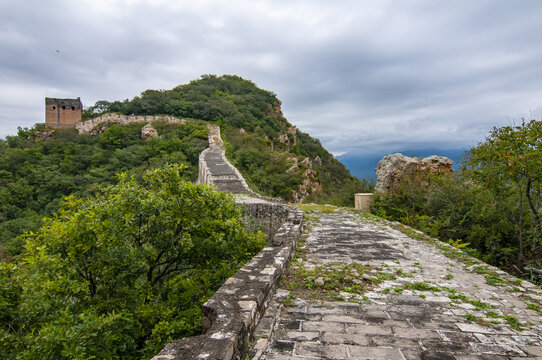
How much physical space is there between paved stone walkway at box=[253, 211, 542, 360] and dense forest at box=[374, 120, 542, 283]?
84.2 inches

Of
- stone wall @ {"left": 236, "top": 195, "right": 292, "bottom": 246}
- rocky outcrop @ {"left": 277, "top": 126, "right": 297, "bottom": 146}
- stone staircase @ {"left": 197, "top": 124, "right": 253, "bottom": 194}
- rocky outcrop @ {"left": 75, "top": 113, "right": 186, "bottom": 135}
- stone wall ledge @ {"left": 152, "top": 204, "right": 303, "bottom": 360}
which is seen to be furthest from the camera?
rocky outcrop @ {"left": 277, "top": 126, "right": 297, "bottom": 146}

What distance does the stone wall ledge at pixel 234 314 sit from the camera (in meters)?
2.18

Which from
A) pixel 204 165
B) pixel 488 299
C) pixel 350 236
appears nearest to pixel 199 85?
pixel 204 165

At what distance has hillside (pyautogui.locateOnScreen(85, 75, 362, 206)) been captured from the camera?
20625 mm

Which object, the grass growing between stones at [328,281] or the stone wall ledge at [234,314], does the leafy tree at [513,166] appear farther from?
the stone wall ledge at [234,314]

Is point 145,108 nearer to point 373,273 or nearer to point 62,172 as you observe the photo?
point 62,172

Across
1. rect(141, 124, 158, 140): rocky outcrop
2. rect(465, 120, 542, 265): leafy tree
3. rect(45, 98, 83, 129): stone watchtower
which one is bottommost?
rect(465, 120, 542, 265): leafy tree

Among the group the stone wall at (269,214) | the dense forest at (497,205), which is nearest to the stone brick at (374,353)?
the dense forest at (497,205)

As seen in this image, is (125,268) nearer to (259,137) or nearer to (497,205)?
(497,205)

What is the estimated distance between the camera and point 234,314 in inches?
106

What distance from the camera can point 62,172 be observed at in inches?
997

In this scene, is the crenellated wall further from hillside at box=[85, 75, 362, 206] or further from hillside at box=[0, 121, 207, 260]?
hillside at box=[0, 121, 207, 260]

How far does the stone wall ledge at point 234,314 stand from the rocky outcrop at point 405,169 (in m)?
9.01

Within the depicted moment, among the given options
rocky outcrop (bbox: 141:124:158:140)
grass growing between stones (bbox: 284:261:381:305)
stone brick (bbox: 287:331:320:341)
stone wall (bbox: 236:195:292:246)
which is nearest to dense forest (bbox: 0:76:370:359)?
grass growing between stones (bbox: 284:261:381:305)
